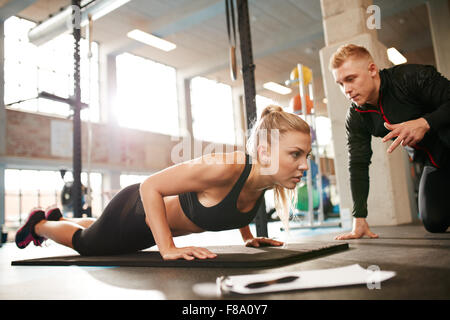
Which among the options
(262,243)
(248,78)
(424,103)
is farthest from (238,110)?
(262,243)

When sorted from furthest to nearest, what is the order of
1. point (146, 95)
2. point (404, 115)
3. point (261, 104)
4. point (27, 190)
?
point (146, 95) → point (261, 104) → point (27, 190) → point (404, 115)

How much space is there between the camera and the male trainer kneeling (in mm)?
1780

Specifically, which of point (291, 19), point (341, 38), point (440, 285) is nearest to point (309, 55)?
point (291, 19)

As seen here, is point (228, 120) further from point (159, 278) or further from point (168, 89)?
point (159, 278)

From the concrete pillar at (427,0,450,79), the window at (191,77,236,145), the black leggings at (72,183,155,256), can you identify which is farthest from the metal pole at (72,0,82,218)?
the window at (191,77,236,145)

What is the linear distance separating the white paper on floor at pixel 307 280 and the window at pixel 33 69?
7090mm

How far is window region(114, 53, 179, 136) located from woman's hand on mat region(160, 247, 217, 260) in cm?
834

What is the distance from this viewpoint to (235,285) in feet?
3.23

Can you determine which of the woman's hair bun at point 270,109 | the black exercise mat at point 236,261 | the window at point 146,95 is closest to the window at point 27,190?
the window at point 146,95

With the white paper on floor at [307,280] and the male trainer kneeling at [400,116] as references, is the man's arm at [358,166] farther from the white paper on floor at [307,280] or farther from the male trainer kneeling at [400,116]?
the white paper on floor at [307,280]

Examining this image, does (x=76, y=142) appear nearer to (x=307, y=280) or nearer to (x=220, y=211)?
(x=220, y=211)

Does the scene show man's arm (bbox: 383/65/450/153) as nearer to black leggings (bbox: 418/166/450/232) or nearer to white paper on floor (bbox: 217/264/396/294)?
black leggings (bbox: 418/166/450/232)

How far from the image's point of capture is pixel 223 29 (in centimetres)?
848

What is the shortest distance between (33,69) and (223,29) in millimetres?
4125
